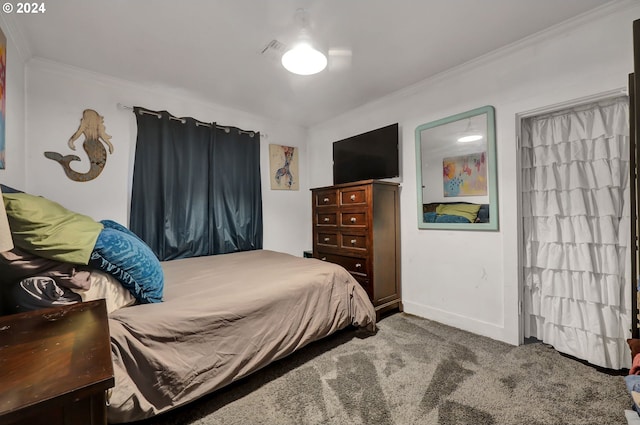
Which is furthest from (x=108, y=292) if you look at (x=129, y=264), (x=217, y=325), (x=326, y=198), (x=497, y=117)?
(x=497, y=117)

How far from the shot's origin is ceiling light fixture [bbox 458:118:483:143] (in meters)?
2.44

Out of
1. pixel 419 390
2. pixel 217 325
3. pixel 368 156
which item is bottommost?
pixel 419 390

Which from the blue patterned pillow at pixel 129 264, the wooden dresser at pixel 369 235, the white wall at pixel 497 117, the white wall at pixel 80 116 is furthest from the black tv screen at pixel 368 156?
the blue patterned pillow at pixel 129 264

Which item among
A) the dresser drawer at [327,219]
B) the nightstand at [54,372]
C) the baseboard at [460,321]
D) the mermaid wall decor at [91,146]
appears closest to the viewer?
the nightstand at [54,372]

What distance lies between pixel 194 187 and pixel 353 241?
6.43ft

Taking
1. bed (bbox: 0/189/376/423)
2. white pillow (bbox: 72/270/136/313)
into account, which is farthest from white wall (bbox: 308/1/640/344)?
white pillow (bbox: 72/270/136/313)

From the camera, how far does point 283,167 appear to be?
405 cm

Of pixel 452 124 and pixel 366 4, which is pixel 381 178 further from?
pixel 366 4

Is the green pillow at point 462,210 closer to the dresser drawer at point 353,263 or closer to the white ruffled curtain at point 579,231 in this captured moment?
the white ruffled curtain at point 579,231

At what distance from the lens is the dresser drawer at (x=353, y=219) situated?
2828 mm

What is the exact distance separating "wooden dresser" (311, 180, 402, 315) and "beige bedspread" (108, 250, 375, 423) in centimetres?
46

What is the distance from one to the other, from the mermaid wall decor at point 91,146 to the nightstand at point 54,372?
2192 mm

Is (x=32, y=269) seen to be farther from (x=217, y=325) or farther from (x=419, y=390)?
(x=419, y=390)

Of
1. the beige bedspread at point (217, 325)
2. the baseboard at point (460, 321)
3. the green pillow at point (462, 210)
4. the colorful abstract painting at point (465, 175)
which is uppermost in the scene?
the colorful abstract painting at point (465, 175)
